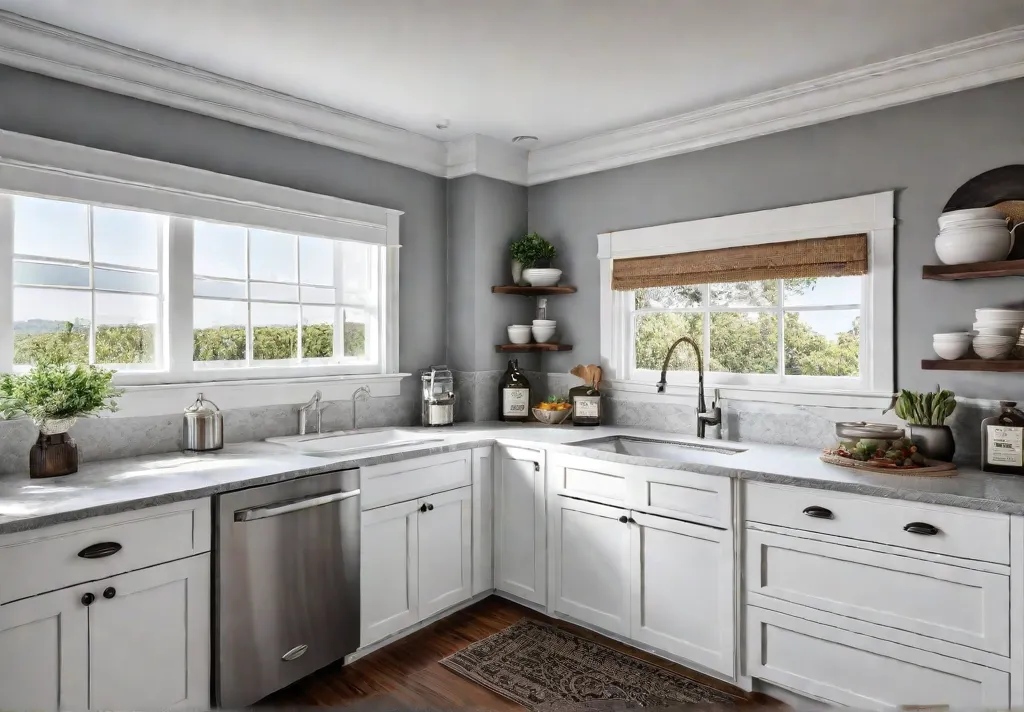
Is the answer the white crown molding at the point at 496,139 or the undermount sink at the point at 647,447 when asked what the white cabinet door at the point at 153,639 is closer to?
the undermount sink at the point at 647,447

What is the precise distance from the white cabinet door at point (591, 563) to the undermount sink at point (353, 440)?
779 mm

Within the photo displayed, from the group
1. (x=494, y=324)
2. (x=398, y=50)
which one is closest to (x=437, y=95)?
(x=398, y=50)

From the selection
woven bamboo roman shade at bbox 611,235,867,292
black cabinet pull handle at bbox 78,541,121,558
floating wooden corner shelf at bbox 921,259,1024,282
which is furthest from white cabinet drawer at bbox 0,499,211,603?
floating wooden corner shelf at bbox 921,259,1024,282

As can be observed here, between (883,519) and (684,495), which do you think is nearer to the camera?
(883,519)

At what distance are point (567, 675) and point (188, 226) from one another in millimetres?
2556

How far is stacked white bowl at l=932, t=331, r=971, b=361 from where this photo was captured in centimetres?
254

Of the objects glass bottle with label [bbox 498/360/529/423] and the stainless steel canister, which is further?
glass bottle with label [bbox 498/360/529/423]

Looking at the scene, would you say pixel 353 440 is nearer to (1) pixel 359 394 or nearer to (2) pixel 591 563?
(1) pixel 359 394

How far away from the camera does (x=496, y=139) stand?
12.5ft

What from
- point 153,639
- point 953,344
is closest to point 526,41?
point 953,344

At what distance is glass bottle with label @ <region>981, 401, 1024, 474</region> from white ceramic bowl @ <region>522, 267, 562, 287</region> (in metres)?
2.25

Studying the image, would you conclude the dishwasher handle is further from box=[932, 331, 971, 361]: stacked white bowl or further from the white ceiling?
box=[932, 331, 971, 361]: stacked white bowl

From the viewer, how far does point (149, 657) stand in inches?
81.9

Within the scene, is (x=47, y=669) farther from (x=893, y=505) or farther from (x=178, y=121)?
(x=893, y=505)
